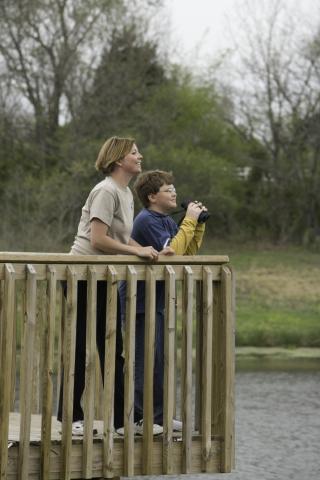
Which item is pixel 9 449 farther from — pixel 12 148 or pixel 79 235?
pixel 12 148

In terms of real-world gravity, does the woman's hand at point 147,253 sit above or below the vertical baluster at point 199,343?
above

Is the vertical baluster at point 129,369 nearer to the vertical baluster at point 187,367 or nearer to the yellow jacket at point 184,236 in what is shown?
the vertical baluster at point 187,367

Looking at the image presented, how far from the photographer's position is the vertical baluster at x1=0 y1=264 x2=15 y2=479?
6988mm

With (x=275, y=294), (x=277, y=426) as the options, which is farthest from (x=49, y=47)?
(x=277, y=426)

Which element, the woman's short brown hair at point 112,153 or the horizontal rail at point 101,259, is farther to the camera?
the woman's short brown hair at point 112,153

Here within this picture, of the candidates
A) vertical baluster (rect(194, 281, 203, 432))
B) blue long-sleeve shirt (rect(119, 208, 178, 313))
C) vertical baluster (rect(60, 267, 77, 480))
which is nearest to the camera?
vertical baluster (rect(60, 267, 77, 480))

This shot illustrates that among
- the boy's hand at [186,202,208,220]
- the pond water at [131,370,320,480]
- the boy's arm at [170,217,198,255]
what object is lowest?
the pond water at [131,370,320,480]

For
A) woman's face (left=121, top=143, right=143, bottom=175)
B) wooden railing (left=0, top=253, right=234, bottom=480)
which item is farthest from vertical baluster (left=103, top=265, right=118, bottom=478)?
woman's face (left=121, top=143, right=143, bottom=175)

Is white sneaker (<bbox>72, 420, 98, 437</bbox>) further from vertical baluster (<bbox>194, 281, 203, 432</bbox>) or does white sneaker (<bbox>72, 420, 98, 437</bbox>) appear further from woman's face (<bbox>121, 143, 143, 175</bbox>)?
woman's face (<bbox>121, 143, 143, 175</bbox>)

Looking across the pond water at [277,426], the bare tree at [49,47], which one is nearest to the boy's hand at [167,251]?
the pond water at [277,426]

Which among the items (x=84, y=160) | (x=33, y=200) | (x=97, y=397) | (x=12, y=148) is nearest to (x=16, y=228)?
(x=33, y=200)

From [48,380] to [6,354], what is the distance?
250 millimetres

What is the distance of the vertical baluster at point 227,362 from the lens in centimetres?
755

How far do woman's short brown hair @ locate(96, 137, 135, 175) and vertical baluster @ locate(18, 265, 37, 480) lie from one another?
85 centimetres
